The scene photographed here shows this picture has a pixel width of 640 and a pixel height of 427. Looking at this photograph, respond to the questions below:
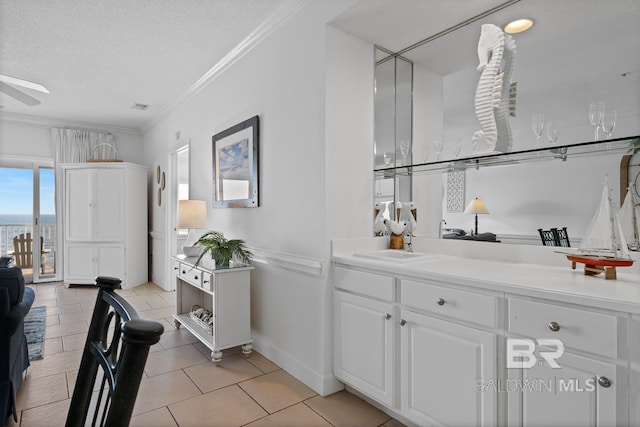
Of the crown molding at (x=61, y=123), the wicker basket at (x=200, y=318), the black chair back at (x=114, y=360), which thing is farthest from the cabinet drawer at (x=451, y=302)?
the crown molding at (x=61, y=123)

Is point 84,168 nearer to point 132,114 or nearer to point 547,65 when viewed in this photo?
point 132,114

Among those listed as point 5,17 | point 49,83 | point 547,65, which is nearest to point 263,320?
point 547,65

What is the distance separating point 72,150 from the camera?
5910 millimetres

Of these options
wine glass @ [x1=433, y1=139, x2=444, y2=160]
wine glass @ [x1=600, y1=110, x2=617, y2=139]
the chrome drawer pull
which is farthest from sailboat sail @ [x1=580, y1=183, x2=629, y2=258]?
wine glass @ [x1=433, y1=139, x2=444, y2=160]

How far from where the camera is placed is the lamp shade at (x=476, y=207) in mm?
2137

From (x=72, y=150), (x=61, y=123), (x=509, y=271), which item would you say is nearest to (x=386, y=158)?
(x=509, y=271)

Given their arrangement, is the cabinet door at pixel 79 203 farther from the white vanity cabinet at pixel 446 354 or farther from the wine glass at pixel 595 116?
the wine glass at pixel 595 116

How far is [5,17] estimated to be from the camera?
2.74 m

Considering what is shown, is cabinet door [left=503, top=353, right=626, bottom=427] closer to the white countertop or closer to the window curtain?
the white countertop

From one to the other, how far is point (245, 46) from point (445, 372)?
116 inches

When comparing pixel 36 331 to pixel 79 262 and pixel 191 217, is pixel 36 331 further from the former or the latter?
pixel 79 262

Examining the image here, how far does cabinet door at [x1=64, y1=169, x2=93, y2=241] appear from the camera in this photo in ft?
18.2

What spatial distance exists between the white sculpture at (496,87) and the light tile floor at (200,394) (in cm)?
171

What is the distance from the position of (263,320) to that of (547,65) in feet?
8.62
